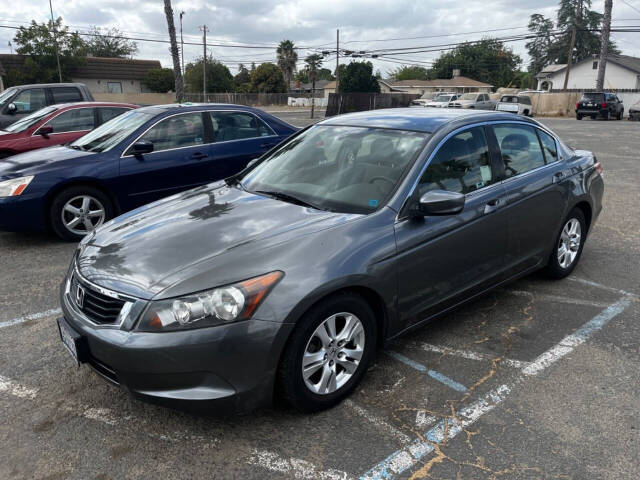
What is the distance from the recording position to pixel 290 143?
4281 millimetres

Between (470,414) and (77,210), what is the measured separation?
4936 mm

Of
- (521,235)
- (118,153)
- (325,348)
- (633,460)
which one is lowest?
(633,460)

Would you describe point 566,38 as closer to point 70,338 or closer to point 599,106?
point 599,106

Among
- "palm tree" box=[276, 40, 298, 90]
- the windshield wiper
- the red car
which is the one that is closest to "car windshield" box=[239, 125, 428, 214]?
the windshield wiper

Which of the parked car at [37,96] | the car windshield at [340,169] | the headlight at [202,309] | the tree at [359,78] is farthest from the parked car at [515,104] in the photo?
the headlight at [202,309]

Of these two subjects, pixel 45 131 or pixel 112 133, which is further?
pixel 45 131

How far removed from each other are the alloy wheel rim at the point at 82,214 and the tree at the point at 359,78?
153ft

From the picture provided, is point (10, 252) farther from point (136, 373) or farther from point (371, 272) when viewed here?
point (371, 272)

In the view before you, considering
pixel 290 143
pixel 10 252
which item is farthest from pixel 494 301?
pixel 10 252

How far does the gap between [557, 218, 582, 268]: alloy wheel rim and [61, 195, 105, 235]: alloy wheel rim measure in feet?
16.2

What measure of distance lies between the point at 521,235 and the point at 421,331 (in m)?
1.08

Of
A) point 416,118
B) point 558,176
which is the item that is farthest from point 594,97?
point 416,118

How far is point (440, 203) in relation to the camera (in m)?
3.05

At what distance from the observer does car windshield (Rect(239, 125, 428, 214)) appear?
3.30 m
